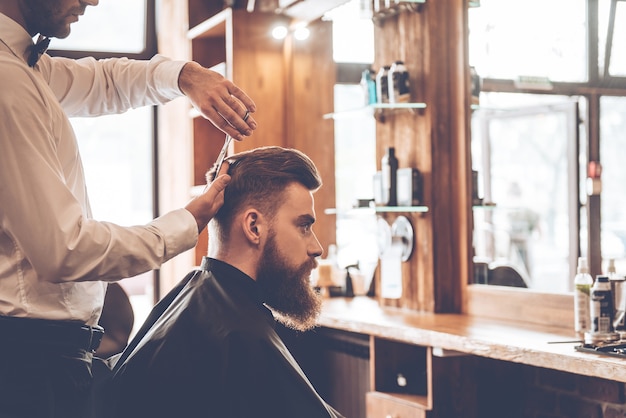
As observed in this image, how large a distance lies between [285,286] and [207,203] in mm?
439

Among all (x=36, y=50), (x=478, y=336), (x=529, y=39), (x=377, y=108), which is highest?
(x=529, y=39)

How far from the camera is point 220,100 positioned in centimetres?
172

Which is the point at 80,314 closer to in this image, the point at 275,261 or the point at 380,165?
the point at 275,261

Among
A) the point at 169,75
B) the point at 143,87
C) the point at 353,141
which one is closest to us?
the point at 169,75

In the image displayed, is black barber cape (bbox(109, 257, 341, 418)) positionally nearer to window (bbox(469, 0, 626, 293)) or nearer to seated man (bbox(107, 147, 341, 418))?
seated man (bbox(107, 147, 341, 418))

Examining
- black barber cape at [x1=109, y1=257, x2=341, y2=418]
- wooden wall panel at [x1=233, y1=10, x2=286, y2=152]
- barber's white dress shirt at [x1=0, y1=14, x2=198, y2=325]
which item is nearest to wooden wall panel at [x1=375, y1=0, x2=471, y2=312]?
wooden wall panel at [x1=233, y1=10, x2=286, y2=152]

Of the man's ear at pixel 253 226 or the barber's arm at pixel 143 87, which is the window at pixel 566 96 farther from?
the barber's arm at pixel 143 87

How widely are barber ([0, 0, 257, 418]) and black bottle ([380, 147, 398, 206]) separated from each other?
1991 millimetres

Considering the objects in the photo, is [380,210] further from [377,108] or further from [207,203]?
[207,203]

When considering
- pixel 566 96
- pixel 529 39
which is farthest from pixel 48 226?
pixel 566 96

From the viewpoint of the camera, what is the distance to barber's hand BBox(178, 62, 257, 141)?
172cm

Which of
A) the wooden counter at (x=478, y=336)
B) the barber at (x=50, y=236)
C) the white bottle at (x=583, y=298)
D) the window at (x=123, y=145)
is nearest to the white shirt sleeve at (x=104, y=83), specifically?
the barber at (x=50, y=236)

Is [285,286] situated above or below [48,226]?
below

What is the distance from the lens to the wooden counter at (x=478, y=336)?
2293mm
